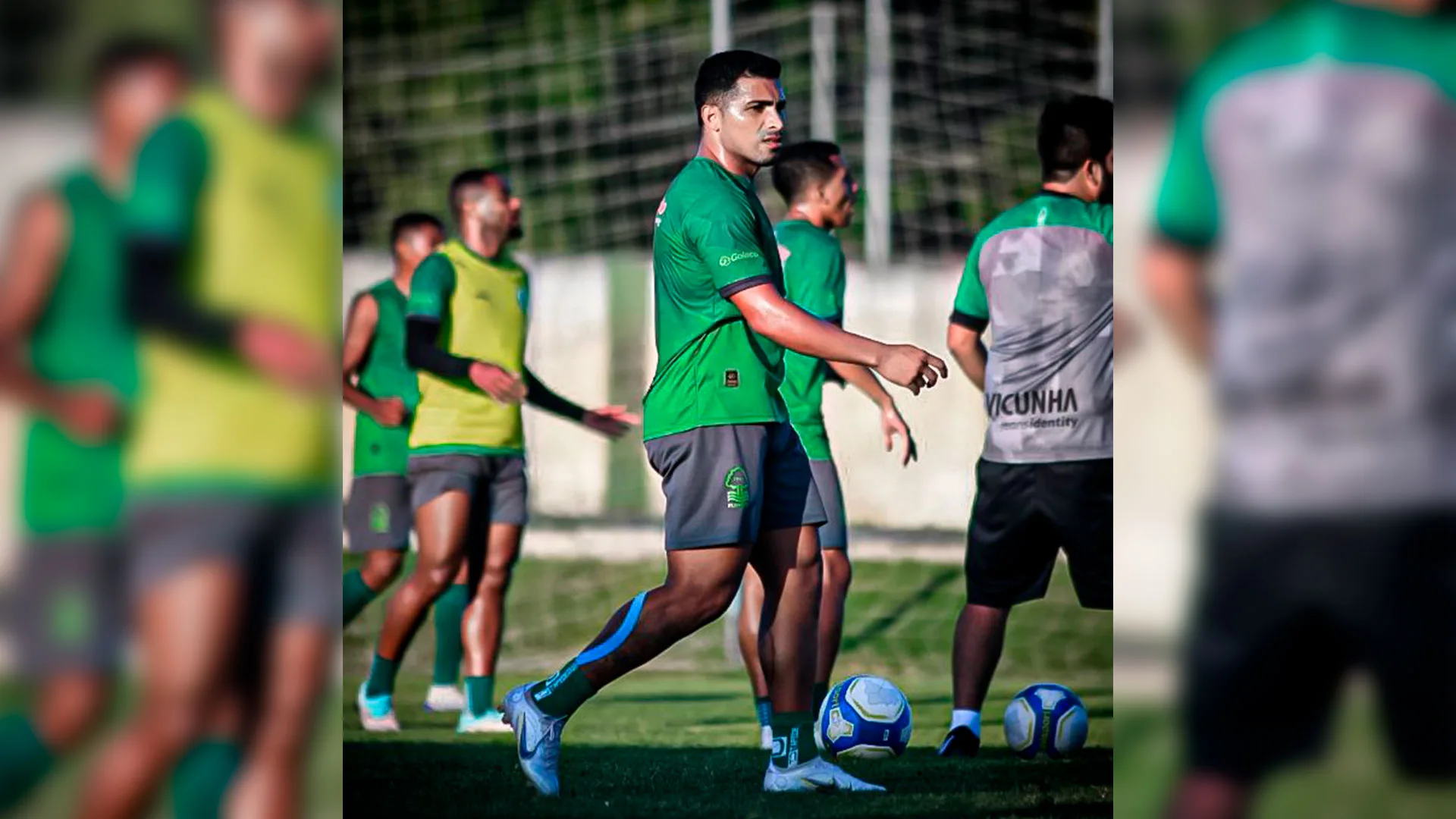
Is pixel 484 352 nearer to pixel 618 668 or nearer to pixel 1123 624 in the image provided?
pixel 618 668

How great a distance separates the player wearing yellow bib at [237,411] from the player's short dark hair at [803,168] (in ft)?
13.9

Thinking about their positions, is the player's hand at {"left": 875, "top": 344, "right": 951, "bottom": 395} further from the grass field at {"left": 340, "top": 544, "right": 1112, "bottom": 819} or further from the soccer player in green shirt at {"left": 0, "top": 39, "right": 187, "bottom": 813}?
the soccer player in green shirt at {"left": 0, "top": 39, "right": 187, "bottom": 813}

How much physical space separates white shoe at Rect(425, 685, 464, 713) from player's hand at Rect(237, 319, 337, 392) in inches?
197

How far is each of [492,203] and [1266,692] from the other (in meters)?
5.12

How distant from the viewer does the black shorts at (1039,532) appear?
5.88 m

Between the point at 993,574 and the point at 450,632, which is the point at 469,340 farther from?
the point at 993,574

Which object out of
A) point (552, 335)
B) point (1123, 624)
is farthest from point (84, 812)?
point (552, 335)

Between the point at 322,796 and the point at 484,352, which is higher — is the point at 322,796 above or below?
below

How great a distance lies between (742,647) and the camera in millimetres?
6859

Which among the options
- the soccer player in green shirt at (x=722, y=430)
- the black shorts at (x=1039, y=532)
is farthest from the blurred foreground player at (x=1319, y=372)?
the black shorts at (x=1039, y=532)

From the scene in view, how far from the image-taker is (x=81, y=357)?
269 cm

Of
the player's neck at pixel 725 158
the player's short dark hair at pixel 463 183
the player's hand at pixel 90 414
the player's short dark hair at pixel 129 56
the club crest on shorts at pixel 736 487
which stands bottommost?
the club crest on shorts at pixel 736 487

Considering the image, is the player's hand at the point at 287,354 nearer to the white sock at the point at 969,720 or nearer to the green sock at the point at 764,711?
the green sock at the point at 764,711

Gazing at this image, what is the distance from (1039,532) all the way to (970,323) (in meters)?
0.78
